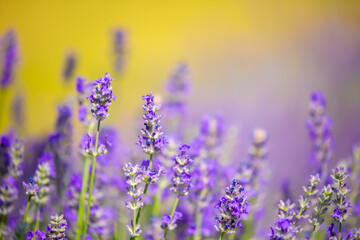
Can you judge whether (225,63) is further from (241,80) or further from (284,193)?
(284,193)

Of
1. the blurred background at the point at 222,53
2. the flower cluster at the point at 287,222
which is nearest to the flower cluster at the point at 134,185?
the flower cluster at the point at 287,222

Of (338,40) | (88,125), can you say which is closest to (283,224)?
(88,125)

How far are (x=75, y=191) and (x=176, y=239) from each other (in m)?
0.47

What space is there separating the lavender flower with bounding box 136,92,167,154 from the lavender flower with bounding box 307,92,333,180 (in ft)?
2.44

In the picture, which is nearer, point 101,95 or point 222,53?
point 101,95

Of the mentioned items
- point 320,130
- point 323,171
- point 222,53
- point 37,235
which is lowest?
point 37,235

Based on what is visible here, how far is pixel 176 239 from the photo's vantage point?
1319mm

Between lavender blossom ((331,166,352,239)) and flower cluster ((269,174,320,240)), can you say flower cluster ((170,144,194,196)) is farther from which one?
lavender blossom ((331,166,352,239))

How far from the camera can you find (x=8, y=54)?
1.61 m

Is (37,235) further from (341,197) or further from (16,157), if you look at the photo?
(341,197)

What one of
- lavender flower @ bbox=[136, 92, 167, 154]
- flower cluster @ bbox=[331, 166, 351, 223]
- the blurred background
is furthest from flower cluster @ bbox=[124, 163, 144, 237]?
the blurred background

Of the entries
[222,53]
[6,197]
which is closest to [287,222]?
[6,197]

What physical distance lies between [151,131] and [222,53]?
12.0ft

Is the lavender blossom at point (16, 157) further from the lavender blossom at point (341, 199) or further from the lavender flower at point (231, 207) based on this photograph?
the lavender blossom at point (341, 199)
